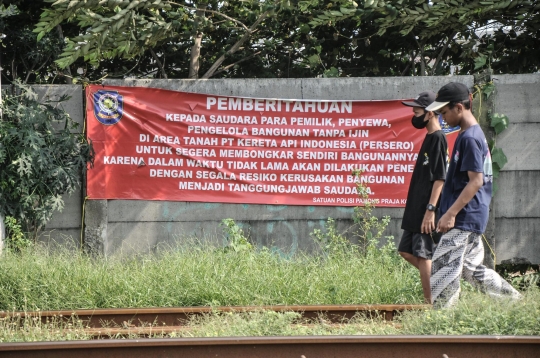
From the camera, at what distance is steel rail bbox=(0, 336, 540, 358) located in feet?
13.9

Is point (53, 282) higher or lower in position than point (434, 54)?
lower

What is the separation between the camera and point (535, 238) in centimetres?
797

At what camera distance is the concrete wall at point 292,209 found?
7.95m

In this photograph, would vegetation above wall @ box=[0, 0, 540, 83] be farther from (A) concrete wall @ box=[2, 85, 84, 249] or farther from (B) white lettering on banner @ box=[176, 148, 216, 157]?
(B) white lettering on banner @ box=[176, 148, 216, 157]

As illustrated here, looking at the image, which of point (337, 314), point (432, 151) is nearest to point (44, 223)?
point (337, 314)

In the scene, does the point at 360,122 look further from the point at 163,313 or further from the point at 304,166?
the point at 163,313

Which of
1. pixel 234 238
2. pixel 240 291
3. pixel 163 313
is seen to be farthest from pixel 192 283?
pixel 234 238

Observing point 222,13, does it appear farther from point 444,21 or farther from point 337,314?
point 337,314

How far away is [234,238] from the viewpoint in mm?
7578

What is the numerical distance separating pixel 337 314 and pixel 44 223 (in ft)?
11.0

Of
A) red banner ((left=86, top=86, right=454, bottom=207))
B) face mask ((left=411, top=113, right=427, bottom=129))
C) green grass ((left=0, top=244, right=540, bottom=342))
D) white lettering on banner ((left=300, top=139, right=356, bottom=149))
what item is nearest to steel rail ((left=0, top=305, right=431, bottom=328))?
green grass ((left=0, top=244, right=540, bottom=342))

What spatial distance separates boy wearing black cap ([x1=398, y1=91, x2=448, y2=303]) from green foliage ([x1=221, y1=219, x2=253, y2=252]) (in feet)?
6.75

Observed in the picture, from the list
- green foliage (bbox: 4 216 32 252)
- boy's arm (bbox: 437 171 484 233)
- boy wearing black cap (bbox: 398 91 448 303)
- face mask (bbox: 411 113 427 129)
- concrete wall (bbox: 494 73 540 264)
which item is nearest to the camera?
boy's arm (bbox: 437 171 484 233)

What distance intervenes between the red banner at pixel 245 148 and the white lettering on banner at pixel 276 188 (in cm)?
1
